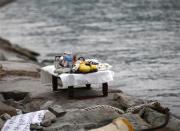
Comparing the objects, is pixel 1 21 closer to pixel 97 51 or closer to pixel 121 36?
pixel 121 36

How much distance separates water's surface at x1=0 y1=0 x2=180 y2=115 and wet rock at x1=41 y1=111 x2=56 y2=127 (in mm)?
5428

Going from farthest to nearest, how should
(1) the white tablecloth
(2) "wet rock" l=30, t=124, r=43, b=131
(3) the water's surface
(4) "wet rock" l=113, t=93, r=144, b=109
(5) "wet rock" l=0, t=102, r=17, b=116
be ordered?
(3) the water's surface, (1) the white tablecloth, (4) "wet rock" l=113, t=93, r=144, b=109, (5) "wet rock" l=0, t=102, r=17, b=116, (2) "wet rock" l=30, t=124, r=43, b=131

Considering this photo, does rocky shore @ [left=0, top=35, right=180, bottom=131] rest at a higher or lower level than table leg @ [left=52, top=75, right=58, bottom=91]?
lower

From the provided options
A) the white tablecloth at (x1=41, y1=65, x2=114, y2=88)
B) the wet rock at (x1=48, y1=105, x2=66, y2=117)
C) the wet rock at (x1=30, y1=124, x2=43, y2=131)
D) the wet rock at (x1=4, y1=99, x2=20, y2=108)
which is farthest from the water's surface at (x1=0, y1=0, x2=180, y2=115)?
the wet rock at (x1=30, y1=124, x2=43, y2=131)

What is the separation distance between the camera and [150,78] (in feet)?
80.3

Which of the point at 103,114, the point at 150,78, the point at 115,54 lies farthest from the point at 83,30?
the point at 103,114

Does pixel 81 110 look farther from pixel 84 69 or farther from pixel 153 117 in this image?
pixel 84 69

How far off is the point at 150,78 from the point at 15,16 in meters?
40.9

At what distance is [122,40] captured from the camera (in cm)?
3988

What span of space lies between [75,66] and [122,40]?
2436cm

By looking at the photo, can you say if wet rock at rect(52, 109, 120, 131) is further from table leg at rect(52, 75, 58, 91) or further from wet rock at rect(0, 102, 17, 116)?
table leg at rect(52, 75, 58, 91)

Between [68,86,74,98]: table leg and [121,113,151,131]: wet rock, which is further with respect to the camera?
[68,86,74,98]: table leg

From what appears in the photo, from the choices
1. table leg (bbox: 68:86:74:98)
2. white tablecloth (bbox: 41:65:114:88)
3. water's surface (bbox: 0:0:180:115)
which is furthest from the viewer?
water's surface (bbox: 0:0:180:115)

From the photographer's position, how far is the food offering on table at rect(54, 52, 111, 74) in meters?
15.6
